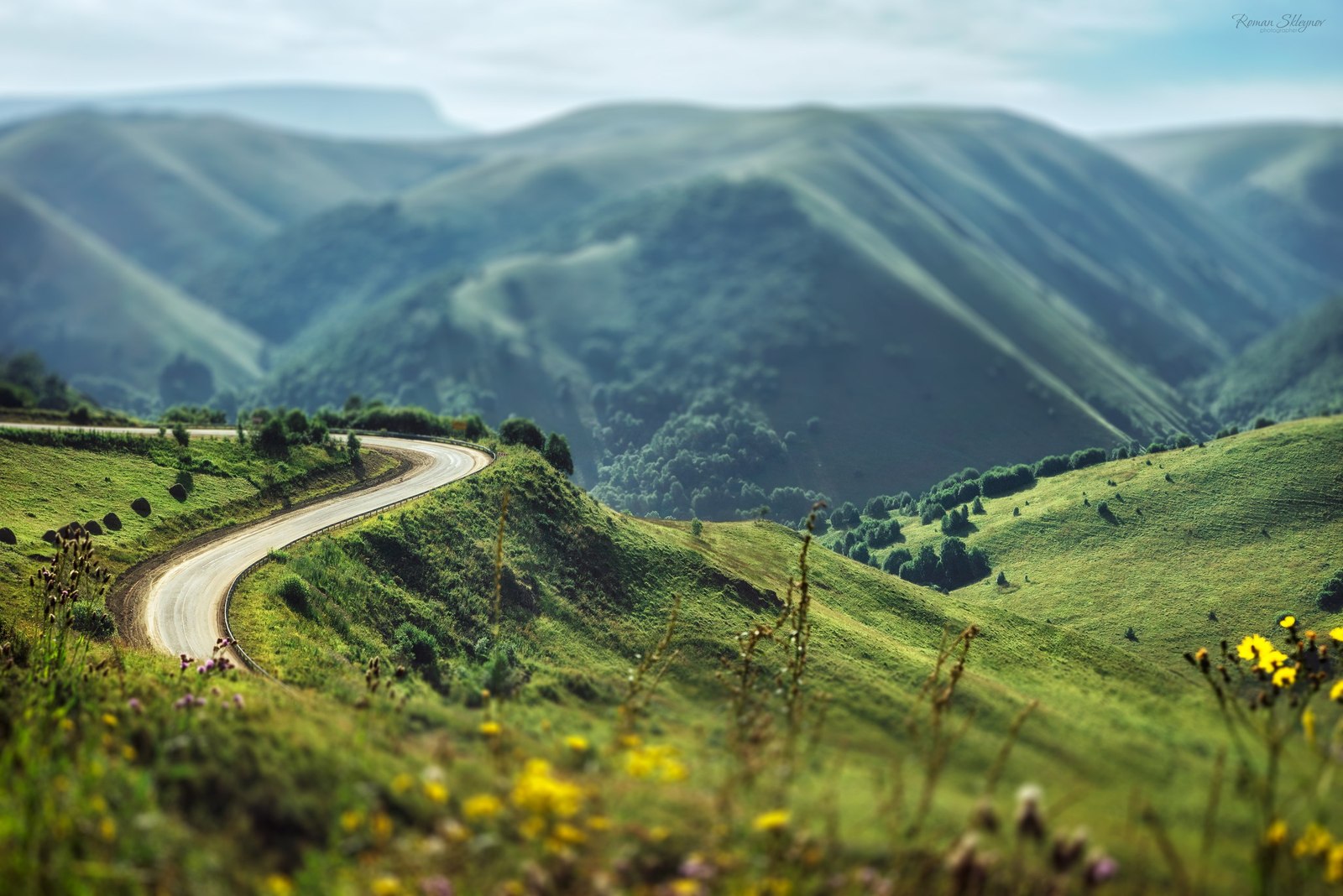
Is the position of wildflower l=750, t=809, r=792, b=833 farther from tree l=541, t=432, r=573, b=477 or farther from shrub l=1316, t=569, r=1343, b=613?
shrub l=1316, t=569, r=1343, b=613

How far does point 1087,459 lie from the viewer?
149 metres

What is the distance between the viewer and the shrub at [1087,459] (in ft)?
485

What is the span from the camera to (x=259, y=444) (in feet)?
279

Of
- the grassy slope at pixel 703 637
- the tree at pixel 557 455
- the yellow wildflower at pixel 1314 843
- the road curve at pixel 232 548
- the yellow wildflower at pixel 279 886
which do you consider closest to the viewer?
the yellow wildflower at pixel 279 886

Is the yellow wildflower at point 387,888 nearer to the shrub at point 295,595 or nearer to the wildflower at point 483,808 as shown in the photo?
the wildflower at point 483,808

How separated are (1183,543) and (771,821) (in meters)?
→ 108

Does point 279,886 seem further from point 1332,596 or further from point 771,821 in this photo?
point 1332,596

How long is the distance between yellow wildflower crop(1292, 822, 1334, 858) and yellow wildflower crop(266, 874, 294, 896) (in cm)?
2088

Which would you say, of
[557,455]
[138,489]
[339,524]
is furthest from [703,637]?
[138,489]

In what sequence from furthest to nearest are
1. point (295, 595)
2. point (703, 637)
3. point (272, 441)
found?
point (272, 441), point (703, 637), point (295, 595)

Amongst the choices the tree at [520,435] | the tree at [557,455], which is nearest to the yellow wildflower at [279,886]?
the tree at [557,455]

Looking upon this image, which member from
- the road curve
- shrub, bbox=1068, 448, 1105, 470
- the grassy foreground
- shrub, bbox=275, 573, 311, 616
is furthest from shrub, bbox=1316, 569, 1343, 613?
shrub, bbox=275, 573, 311, 616

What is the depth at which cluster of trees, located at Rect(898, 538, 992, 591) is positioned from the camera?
402ft

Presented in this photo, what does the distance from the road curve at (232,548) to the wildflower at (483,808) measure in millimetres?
29968
